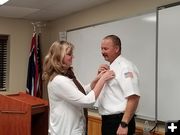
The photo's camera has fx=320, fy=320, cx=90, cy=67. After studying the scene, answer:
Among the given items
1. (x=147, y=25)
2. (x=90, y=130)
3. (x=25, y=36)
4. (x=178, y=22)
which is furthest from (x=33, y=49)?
(x=178, y=22)

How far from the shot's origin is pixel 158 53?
10.9 ft

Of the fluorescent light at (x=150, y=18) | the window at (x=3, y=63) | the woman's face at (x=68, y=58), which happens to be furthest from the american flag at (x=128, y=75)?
the window at (x=3, y=63)

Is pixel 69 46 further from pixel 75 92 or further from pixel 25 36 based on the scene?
pixel 25 36

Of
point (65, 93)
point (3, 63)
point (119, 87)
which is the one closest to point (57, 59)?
point (65, 93)

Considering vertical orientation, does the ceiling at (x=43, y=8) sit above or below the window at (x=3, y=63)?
above

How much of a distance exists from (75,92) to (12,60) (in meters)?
3.76

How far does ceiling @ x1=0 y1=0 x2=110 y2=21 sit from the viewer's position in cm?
436

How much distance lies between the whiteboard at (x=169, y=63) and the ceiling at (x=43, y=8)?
129 cm

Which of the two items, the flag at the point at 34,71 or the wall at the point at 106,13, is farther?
the flag at the point at 34,71

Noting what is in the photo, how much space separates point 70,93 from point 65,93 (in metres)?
0.04

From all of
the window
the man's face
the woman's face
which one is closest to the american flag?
the man's face

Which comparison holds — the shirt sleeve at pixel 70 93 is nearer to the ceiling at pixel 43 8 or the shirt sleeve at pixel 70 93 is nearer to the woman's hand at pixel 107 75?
the woman's hand at pixel 107 75

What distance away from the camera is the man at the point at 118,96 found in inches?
98.3

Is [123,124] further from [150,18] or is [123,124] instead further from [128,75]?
[150,18]
